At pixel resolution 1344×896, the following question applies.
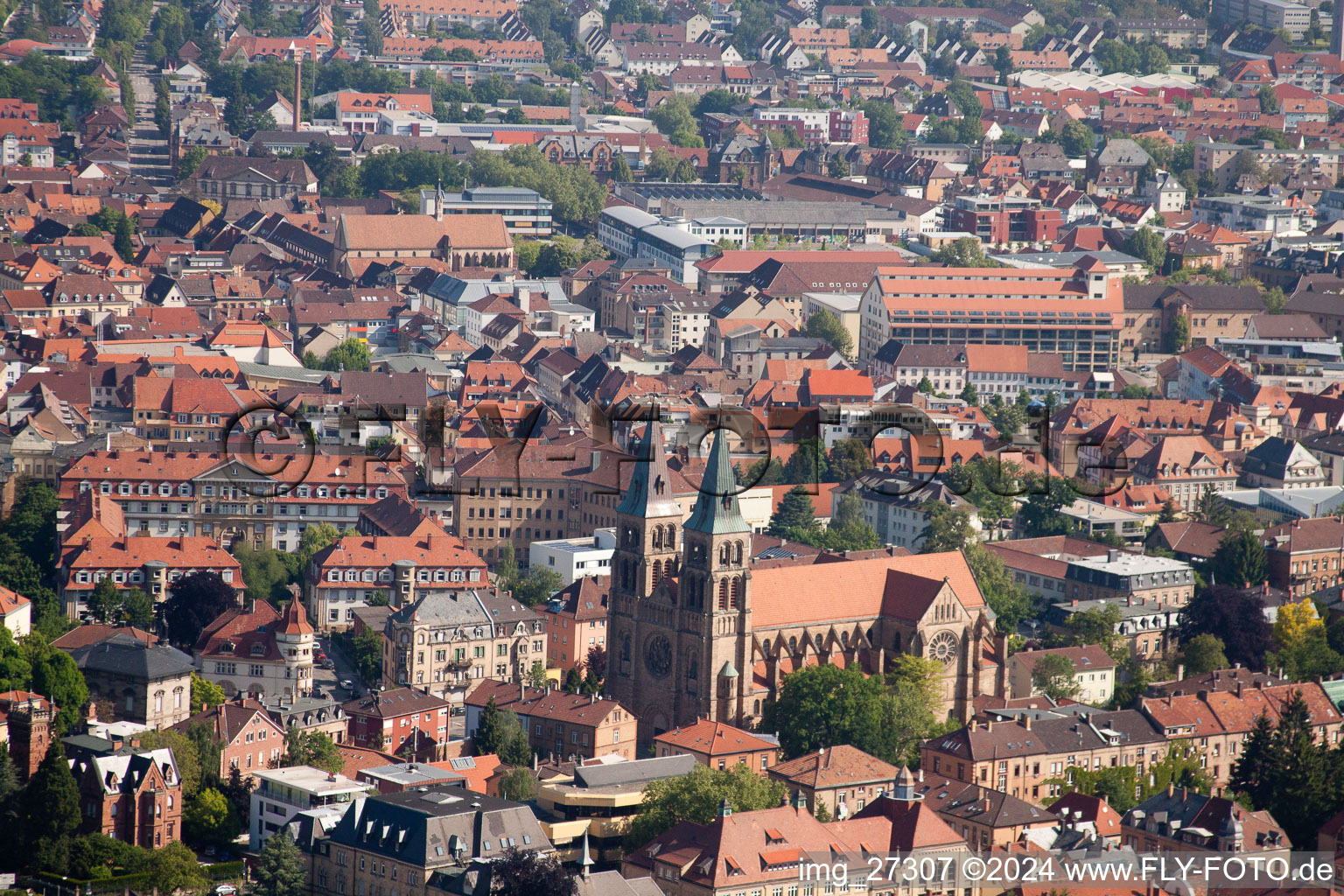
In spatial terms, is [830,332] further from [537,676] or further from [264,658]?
[264,658]

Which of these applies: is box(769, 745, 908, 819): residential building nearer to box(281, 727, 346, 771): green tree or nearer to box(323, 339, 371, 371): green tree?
box(281, 727, 346, 771): green tree

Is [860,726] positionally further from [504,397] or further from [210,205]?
[210,205]

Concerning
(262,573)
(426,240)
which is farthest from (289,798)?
(426,240)

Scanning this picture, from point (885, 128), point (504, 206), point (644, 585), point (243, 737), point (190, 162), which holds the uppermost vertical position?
point (190, 162)

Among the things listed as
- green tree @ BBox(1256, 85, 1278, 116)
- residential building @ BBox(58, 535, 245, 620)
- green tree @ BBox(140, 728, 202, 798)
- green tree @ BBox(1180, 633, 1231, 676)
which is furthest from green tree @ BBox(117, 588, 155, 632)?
green tree @ BBox(1256, 85, 1278, 116)

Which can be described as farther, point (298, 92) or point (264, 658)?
point (298, 92)
